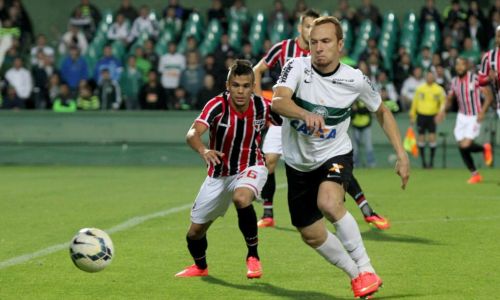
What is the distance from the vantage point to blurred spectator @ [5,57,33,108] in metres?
24.6

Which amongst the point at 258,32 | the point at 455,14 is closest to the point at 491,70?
the point at 455,14

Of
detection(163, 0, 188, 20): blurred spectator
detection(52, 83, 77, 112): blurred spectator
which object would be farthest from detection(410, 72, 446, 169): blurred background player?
detection(52, 83, 77, 112): blurred spectator

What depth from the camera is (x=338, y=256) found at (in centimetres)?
723

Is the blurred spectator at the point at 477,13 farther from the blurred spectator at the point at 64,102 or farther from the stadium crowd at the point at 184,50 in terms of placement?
the blurred spectator at the point at 64,102

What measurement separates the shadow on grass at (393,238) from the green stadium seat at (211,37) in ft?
49.9

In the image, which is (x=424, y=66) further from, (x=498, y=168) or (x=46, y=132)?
(x=46, y=132)

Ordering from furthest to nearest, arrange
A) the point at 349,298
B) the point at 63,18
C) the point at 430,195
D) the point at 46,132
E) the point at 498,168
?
the point at 63,18, the point at 46,132, the point at 498,168, the point at 430,195, the point at 349,298

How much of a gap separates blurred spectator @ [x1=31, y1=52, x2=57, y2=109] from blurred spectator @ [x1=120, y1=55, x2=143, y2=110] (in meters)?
1.71

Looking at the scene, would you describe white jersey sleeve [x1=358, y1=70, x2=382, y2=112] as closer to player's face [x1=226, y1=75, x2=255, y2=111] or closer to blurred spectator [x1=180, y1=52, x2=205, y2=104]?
player's face [x1=226, y1=75, x2=255, y2=111]

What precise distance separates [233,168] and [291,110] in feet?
5.16

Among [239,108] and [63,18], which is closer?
[239,108]

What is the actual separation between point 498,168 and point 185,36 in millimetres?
8230

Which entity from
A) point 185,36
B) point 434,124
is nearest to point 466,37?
point 434,124

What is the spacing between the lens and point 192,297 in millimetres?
7383
